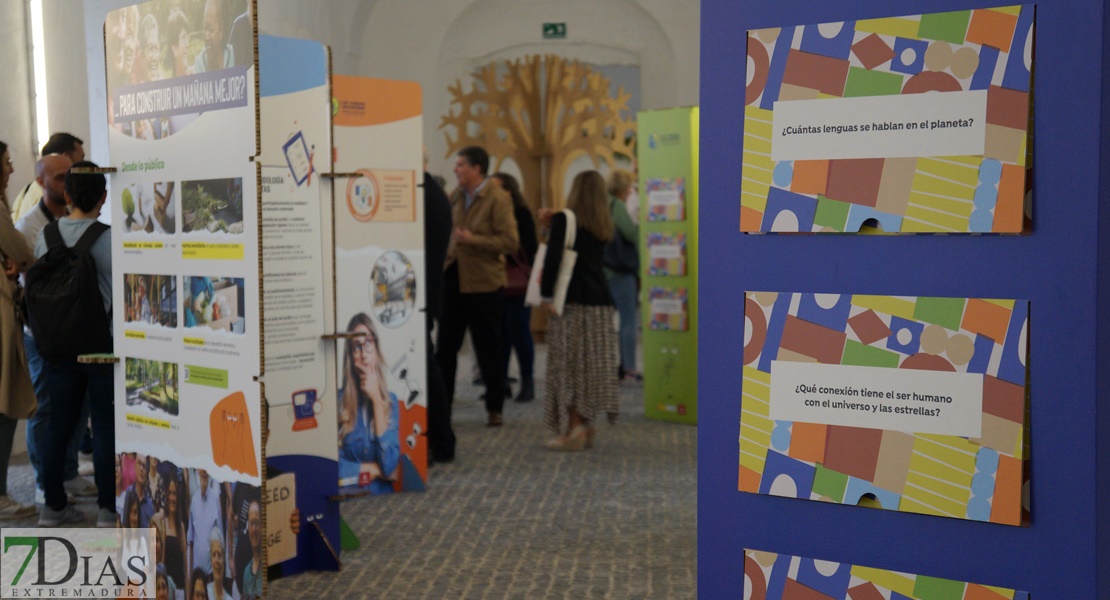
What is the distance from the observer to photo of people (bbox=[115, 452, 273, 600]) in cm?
286

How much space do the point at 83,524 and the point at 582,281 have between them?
9.18 ft

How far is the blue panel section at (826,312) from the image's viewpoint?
1.53 metres


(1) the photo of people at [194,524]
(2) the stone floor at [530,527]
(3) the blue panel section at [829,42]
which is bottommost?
(2) the stone floor at [530,527]

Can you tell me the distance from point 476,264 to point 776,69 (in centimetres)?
468

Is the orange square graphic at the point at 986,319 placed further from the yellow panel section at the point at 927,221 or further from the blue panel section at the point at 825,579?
the blue panel section at the point at 825,579

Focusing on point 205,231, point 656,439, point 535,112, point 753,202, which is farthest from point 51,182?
point 535,112

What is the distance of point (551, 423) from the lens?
604 centimetres

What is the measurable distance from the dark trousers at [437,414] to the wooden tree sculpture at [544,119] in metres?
5.57

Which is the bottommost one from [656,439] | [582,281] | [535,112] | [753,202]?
[656,439]

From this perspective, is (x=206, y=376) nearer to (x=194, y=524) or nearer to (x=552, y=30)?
(x=194, y=524)

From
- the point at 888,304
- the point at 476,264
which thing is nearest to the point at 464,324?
the point at 476,264

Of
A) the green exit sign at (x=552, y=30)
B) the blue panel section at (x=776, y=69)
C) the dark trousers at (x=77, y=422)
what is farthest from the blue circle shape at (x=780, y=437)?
the green exit sign at (x=552, y=30)

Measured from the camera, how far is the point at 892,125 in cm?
150

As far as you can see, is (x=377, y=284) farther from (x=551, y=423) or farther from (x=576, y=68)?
(x=576, y=68)
